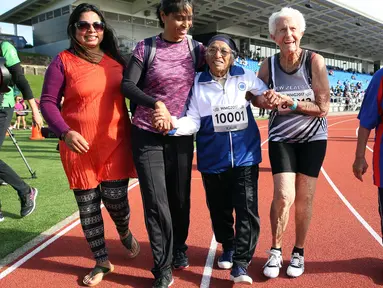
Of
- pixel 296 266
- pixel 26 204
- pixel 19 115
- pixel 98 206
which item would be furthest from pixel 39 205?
pixel 19 115

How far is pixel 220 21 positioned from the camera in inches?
1423

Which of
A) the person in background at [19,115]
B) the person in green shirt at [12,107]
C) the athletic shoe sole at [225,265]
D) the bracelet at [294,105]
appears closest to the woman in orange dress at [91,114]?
the athletic shoe sole at [225,265]

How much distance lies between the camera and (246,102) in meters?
2.86

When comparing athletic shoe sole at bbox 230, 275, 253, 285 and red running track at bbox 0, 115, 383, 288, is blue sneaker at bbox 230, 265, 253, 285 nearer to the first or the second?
athletic shoe sole at bbox 230, 275, 253, 285

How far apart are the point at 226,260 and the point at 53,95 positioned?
1977 mm

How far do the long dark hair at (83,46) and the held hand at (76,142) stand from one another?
0.63m

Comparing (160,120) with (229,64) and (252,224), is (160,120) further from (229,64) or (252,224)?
(252,224)

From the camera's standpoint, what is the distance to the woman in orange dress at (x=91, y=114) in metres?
2.71

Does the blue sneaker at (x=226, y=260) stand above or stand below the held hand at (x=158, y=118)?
below

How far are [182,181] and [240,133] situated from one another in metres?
0.60

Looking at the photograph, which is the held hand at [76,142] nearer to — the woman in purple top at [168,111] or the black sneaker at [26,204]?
the woman in purple top at [168,111]

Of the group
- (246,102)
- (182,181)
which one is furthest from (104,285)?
(246,102)

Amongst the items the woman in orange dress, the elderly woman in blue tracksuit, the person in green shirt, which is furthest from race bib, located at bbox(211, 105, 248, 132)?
the person in green shirt

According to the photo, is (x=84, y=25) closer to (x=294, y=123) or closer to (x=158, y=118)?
(x=158, y=118)
